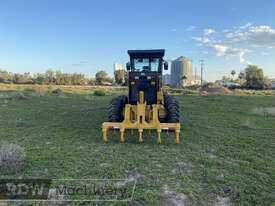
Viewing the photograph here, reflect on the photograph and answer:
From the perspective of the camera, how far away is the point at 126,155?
182 inches

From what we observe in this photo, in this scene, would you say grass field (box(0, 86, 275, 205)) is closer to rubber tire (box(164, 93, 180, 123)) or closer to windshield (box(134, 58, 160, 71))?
rubber tire (box(164, 93, 180, 123))

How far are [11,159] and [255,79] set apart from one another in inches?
2527

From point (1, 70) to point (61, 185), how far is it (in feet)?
259

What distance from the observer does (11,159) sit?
3793mm

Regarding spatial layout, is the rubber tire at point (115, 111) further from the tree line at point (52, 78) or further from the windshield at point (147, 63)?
the tree line at point (52, 78)

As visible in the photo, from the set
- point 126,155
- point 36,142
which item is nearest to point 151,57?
point 126,155

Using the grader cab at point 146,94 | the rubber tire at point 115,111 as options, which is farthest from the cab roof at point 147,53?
the rubber tire at point 115,111

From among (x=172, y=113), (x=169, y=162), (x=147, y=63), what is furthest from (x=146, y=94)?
(x=169, y=162)

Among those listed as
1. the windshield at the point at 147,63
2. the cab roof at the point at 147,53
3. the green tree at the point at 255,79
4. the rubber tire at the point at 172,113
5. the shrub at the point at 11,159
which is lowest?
the shrub at the point at 11,159

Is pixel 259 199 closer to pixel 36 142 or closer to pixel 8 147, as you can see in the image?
pixel 8 147

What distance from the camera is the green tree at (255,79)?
2076 inches

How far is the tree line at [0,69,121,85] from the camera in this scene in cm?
6066

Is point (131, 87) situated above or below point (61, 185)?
above

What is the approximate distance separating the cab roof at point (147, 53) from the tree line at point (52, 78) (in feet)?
194
